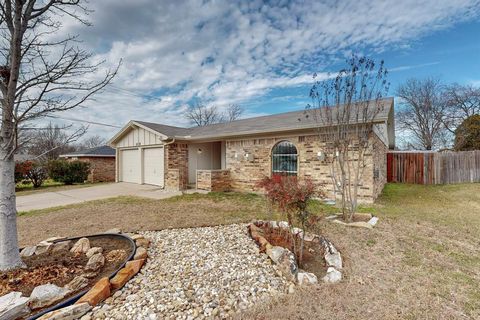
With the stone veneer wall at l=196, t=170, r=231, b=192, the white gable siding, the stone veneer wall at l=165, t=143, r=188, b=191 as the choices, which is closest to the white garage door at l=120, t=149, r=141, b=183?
the white gable siding

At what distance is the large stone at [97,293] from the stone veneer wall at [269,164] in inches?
277

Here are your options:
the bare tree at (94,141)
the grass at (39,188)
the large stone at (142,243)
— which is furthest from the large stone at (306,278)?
the bare tree at (94,141)

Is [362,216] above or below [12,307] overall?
below

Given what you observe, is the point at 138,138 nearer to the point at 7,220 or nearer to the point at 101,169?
the point at 101,169

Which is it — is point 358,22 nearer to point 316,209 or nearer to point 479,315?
point 316,209

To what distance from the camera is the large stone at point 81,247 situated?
371cm

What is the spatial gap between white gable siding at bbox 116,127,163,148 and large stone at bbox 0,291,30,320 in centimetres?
1018

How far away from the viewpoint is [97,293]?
8.17 feet

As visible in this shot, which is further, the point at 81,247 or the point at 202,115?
the point at 202,115

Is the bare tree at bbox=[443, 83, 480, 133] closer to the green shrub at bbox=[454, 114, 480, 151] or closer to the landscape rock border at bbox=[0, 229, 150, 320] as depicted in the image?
the green shrub at bbox=[454, 114, 480, 151]

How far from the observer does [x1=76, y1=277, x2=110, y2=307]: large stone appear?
7.87 ft

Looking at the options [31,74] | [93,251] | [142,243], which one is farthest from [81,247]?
[31,74]

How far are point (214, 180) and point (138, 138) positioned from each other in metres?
6.42

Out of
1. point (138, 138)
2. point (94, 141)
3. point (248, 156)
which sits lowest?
point (248, 156)
